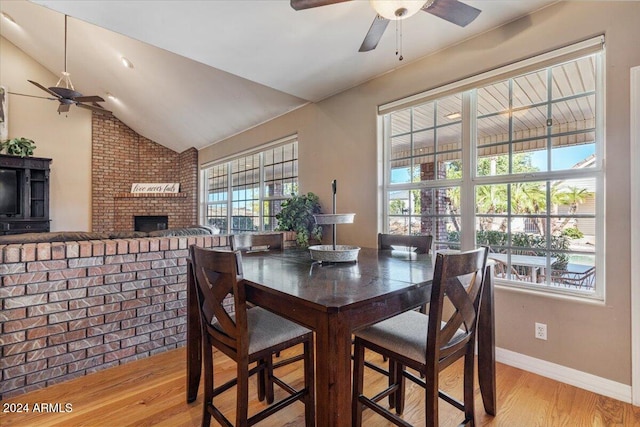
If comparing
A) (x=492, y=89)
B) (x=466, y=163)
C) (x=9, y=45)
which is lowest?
(x=466, y=163)

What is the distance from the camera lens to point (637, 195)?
173 cm

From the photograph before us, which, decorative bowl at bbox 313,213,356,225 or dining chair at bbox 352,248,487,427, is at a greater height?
decorative bowl at bbox 313,213,356,225

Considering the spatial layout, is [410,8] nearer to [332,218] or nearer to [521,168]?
[332,218]

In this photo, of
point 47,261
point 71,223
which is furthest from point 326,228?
point 71,223

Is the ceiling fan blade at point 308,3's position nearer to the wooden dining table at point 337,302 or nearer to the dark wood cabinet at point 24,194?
the wooden dining table at point 337,302

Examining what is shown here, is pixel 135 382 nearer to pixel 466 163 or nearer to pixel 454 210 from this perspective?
pixel 454 210

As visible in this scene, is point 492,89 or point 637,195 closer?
point 637,195

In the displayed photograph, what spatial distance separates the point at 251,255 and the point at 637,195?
230 centimetres

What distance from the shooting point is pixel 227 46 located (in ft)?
8.30

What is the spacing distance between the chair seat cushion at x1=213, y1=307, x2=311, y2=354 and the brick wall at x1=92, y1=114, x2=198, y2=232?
5731mm

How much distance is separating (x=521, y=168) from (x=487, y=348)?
1356 mm

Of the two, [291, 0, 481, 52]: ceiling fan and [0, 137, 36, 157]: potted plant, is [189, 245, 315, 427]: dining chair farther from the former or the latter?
[0, 137, 36, 157]: potted plant

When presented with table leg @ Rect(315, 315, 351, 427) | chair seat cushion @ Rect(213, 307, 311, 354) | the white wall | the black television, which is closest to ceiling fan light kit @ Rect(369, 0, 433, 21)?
table leg @ Rect(315, 315, 351, 427)

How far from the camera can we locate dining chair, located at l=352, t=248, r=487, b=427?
1154 mm
